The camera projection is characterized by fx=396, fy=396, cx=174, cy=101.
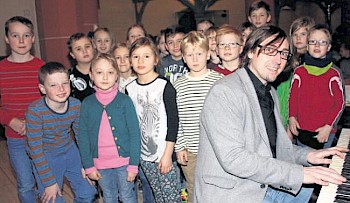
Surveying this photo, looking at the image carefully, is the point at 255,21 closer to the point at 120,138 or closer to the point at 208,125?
the point at 120,138

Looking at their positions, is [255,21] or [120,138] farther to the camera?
[255,21]

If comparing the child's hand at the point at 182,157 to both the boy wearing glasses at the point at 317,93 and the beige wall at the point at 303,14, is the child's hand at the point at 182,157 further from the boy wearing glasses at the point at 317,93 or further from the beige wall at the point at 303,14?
the beige wall at the point at 303,14

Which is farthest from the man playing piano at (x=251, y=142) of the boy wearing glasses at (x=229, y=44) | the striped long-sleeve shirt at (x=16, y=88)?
the striped long-sleeve shirt at (x=16, y=88)

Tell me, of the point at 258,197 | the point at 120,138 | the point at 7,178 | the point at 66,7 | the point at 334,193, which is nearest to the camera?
the point at 334,193

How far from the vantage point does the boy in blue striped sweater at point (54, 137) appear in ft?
9.11

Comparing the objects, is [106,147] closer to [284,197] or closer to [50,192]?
[50,192]

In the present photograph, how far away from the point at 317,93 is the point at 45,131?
2163 mm

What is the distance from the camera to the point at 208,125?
1948 millimetres

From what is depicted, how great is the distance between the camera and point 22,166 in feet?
10.3

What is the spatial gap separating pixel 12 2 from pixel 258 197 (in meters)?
8.71

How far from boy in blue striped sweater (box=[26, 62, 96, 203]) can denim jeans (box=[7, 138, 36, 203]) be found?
0.87ft

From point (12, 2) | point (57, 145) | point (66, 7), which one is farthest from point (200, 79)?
point (12, 2)

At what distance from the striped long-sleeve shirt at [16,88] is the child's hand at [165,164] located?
116cm

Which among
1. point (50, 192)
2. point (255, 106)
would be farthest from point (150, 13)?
point (255, 106)
